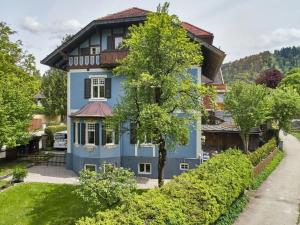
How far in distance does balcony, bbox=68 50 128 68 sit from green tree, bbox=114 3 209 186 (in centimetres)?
685

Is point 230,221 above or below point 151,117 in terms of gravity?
below

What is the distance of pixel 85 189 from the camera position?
14758 millimetres

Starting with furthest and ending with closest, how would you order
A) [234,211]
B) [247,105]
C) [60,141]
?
[60,141] < [247,105] < [234,211]

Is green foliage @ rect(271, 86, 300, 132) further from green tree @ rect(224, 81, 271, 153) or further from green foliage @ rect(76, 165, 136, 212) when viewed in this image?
green foliage @ rect(76, 165, 136, 212)

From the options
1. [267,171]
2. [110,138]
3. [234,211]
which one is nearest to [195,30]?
[110,138]

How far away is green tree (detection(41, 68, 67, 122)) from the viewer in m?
54.1

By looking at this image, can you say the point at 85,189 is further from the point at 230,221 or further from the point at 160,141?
the point at 230,221

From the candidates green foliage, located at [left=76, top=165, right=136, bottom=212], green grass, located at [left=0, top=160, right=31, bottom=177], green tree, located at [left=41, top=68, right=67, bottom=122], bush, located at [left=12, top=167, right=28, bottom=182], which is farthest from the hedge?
green tree, located at [left=41, top=68, right=67, bottom=122]

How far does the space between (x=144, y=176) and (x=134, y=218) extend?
656 inches

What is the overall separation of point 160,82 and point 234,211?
783cm

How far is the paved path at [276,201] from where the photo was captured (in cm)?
1684

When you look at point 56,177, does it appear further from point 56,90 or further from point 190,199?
point 56,90

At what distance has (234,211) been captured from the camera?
16.9m

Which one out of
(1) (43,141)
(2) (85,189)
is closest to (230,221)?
(2) (85,189)
